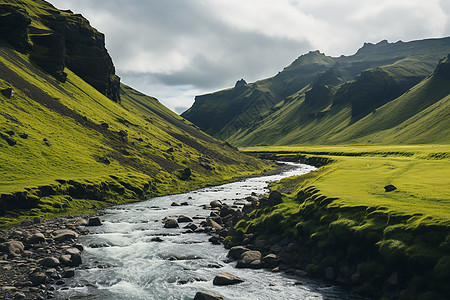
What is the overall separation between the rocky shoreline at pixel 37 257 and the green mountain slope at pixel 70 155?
741 cm

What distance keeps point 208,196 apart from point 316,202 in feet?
155

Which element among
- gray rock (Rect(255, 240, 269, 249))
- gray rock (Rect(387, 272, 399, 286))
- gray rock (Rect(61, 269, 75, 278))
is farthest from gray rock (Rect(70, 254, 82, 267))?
gray rock (Rect(387, 272, 399, 286))

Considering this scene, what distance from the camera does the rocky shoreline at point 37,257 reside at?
27.7m

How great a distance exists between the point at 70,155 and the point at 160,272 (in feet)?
208

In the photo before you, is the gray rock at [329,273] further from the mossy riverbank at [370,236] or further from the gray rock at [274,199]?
the gray rock at [274,199]

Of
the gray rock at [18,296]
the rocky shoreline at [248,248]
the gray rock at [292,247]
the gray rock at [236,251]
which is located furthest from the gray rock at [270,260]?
the gray rock at [18,296]

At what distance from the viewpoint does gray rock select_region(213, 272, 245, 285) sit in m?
30.4

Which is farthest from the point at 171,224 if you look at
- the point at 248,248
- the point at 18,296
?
the point at 18,296

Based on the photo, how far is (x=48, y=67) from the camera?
152 metres

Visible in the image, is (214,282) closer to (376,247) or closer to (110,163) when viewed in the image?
(376,247)

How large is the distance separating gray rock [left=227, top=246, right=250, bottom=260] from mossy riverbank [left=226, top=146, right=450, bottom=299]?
7.17 feet

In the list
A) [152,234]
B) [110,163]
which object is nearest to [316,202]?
[152,234]

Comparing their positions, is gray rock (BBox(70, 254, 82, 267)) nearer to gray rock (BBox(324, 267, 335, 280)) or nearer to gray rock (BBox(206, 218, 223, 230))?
gray rock (BBox(206, 218, 223, 230))

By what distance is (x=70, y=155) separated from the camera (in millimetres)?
A: 84312
